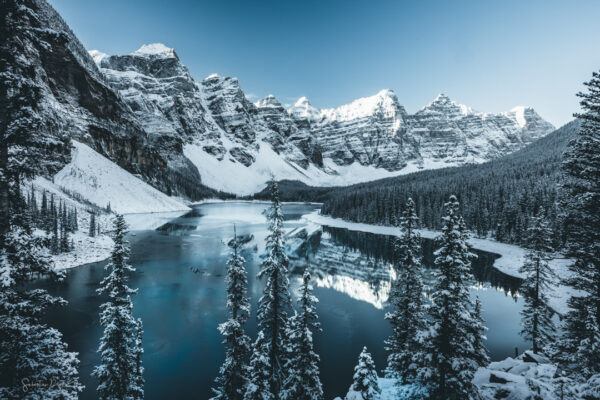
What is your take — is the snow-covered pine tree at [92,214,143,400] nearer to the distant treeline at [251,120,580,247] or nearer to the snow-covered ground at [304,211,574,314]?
the snow-covered ground at [304,211,574,314]

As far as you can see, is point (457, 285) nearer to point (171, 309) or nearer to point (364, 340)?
point (364, 340)

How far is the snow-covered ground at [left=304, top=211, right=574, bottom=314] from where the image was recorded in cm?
3869

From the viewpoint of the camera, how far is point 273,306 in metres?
16.5

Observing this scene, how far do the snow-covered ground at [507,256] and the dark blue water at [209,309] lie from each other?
11.1ft

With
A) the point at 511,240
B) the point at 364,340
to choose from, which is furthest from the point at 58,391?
the point at 511,240

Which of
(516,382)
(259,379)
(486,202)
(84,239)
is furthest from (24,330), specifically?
(486,202)

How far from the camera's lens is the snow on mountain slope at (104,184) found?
4477 inches

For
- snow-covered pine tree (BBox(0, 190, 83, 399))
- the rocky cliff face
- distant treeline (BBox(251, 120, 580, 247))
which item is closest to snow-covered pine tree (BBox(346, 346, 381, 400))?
snow-covered pine tree (BBox(0, 190, 83, 399))

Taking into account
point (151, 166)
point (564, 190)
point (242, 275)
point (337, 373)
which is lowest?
point (337, 373)

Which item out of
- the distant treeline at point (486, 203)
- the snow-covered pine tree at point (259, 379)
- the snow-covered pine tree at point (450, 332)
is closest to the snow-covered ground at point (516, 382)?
the snow-covered pine tree at point (450, 332)

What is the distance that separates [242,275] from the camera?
16.1m

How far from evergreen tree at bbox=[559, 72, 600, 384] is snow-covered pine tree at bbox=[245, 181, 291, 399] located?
1314 cm

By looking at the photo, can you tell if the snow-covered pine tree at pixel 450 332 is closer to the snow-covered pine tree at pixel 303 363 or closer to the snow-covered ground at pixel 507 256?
the snow-covered pine tree at pixel 303 363

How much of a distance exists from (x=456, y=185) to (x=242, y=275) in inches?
4687
